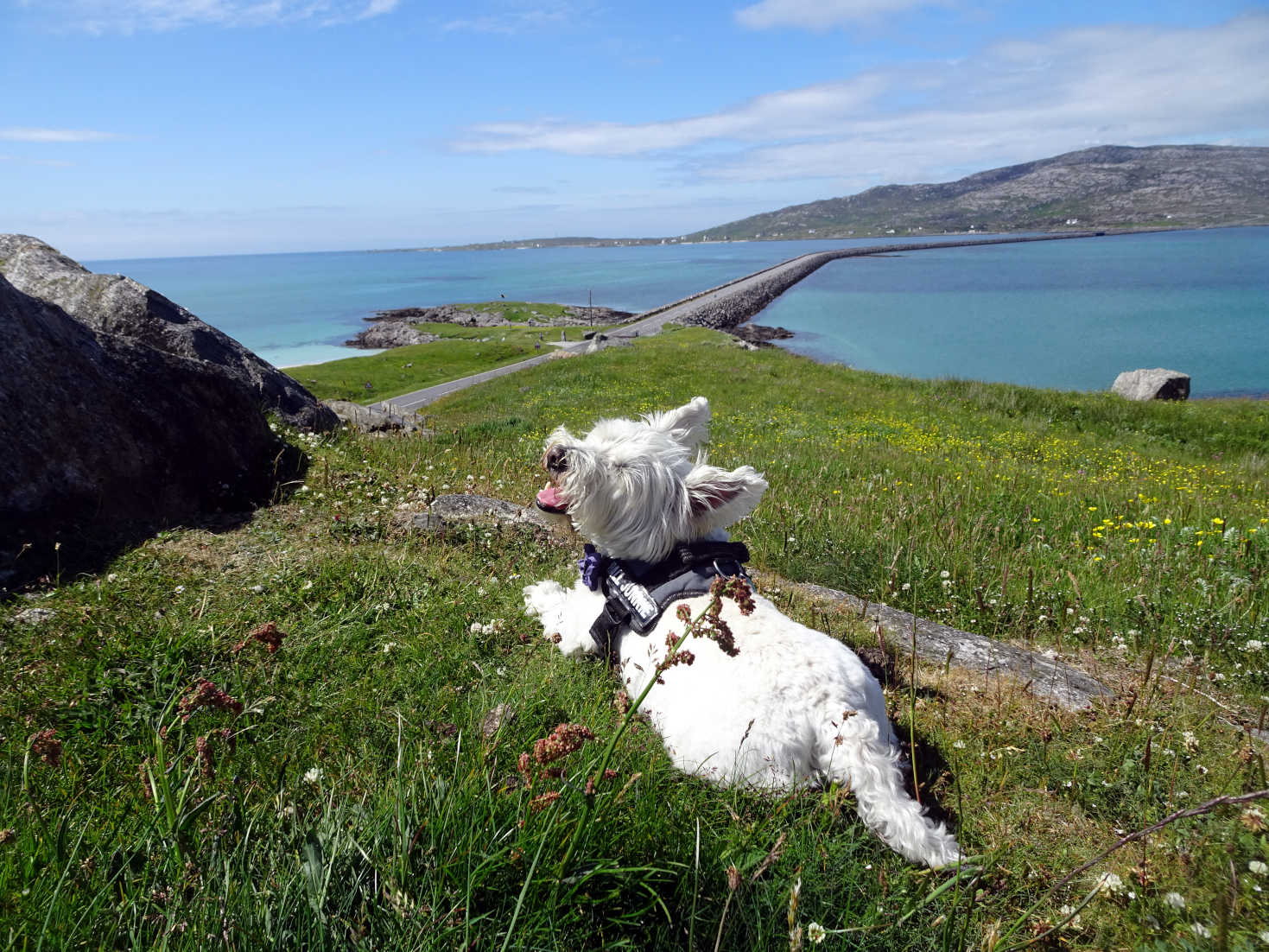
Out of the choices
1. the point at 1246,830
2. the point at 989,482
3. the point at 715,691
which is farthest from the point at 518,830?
the point at 989,482

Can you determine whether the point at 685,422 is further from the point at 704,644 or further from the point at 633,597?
the point at 704,644

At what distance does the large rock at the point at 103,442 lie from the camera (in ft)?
16.4

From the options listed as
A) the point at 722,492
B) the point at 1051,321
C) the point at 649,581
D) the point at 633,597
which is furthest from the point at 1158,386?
the point at 1051,321

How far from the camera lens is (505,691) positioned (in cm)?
350

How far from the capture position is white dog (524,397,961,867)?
2.89m

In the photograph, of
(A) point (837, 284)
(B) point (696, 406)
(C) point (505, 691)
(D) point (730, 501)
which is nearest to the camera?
(C) point (505, 691)

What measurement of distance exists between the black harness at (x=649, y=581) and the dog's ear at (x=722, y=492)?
0.20 m

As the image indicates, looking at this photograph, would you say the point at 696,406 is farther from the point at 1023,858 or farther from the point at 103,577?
the point at 103,577

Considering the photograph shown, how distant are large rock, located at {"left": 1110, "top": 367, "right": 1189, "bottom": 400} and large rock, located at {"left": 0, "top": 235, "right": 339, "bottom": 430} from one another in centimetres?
3515

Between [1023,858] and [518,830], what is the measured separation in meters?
2.31

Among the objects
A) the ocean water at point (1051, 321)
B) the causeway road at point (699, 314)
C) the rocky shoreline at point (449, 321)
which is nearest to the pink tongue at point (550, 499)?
the causeway road at point (699, 314)

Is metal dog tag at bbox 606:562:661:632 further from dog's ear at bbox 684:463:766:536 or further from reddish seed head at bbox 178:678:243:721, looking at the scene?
reddish seed head at bbox 178:678:243:721

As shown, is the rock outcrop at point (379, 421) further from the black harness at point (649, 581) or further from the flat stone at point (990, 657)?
the flat stone at point (990, 657)

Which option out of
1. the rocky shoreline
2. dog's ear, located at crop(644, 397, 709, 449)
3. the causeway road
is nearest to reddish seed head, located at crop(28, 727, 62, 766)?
dog's ear, located at crop(644, 397, 709, 449)
